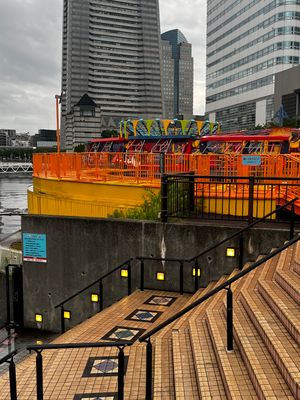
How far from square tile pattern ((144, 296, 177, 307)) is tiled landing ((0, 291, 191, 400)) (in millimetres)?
133

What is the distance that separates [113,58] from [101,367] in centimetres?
19018

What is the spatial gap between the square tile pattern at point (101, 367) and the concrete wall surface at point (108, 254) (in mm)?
3807

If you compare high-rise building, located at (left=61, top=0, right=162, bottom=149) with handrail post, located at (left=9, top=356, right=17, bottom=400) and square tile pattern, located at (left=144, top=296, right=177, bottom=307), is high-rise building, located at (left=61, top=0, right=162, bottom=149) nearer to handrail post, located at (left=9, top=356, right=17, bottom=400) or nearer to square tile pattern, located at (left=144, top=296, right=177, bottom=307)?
square tile pattern, located at (left=144, top=296, right=177, bottom=307)

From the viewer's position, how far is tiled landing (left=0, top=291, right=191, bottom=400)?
210 inches

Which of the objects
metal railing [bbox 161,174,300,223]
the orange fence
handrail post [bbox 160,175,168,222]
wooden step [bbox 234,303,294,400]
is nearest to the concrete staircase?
wooden step [bbox 234,303,294,400]

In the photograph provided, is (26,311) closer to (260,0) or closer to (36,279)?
(36,279)

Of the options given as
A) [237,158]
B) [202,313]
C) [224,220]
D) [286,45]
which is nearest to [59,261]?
[224,220]

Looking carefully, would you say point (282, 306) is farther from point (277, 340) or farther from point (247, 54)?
point (247, 54)

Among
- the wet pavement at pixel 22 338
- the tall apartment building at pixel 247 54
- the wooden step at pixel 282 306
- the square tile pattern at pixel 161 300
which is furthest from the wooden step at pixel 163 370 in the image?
the tall apartment building at pixel 247 54

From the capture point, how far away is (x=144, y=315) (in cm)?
827

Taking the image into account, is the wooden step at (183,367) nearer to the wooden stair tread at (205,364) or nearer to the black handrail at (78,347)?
the wooden stair tread at (205,364)

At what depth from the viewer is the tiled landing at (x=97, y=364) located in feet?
17.5

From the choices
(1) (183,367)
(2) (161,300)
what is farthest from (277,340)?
(2) (161,300)

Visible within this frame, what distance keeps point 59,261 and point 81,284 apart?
0.90m
